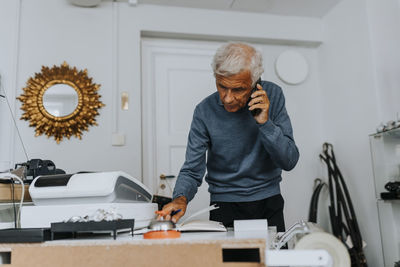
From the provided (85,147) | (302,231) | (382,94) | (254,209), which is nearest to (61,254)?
(302,231)

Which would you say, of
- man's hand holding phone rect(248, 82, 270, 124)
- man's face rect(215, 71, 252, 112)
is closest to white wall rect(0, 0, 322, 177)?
man's face rect(215, 71, 252, 112)

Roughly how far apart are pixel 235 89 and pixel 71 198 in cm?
80

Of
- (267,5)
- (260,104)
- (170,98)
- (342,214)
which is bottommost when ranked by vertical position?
(342,214)

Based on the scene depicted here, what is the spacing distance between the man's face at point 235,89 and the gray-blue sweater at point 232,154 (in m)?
0.11

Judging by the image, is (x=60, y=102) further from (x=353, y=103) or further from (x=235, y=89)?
(x=353, y=103)

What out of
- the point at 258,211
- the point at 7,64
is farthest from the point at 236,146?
the point at 7,64

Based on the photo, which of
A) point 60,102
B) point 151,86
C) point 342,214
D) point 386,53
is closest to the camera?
point 386,53

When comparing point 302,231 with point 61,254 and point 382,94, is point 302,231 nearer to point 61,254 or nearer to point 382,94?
point 61,254

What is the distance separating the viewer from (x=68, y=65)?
3.24 metres

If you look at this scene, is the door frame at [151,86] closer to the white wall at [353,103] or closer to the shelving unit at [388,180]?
the white wall at [353,103]

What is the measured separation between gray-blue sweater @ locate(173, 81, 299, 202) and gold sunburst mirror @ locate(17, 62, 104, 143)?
65.9 inches

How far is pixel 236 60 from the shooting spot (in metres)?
1.54

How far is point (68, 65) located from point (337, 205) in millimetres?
2522

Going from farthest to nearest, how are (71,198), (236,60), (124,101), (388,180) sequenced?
(124,101) → (388,180) → (236,60) → (71,198)
